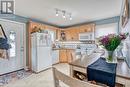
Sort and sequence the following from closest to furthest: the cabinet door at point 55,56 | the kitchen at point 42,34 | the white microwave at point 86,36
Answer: the kitchen at point 42,34, the white microwave at point 86,36, the cabinet door at point 55,56

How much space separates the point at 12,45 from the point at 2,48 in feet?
1.58

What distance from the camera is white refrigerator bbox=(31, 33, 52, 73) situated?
14.0ft

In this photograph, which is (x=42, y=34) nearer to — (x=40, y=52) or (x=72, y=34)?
(x=40, y=52)

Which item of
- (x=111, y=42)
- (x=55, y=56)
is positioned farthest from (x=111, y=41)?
(x=55, y=56)

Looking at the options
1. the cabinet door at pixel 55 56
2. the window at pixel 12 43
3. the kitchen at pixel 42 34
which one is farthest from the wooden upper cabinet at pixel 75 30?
the window at pixel 12 43

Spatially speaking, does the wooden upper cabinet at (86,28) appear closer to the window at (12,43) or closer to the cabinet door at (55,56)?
the cabinet door at (55,56)

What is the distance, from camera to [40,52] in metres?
4.39

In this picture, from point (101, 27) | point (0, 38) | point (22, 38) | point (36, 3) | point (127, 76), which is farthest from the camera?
point (101, 27)

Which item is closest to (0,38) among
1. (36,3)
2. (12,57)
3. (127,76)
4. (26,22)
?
(12,57)

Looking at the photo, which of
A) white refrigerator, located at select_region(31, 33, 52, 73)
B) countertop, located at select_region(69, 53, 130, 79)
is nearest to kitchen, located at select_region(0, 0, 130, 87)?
white refrigerator, located at select_region(31, 33, 52, 73)

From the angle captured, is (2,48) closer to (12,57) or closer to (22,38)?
(12,57)

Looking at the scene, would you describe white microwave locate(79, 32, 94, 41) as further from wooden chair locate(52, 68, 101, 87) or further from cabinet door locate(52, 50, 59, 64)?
wooden chair locate(52, 68, 101, 87)

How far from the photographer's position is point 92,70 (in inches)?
50.1

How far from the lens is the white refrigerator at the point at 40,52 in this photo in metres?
4.27
